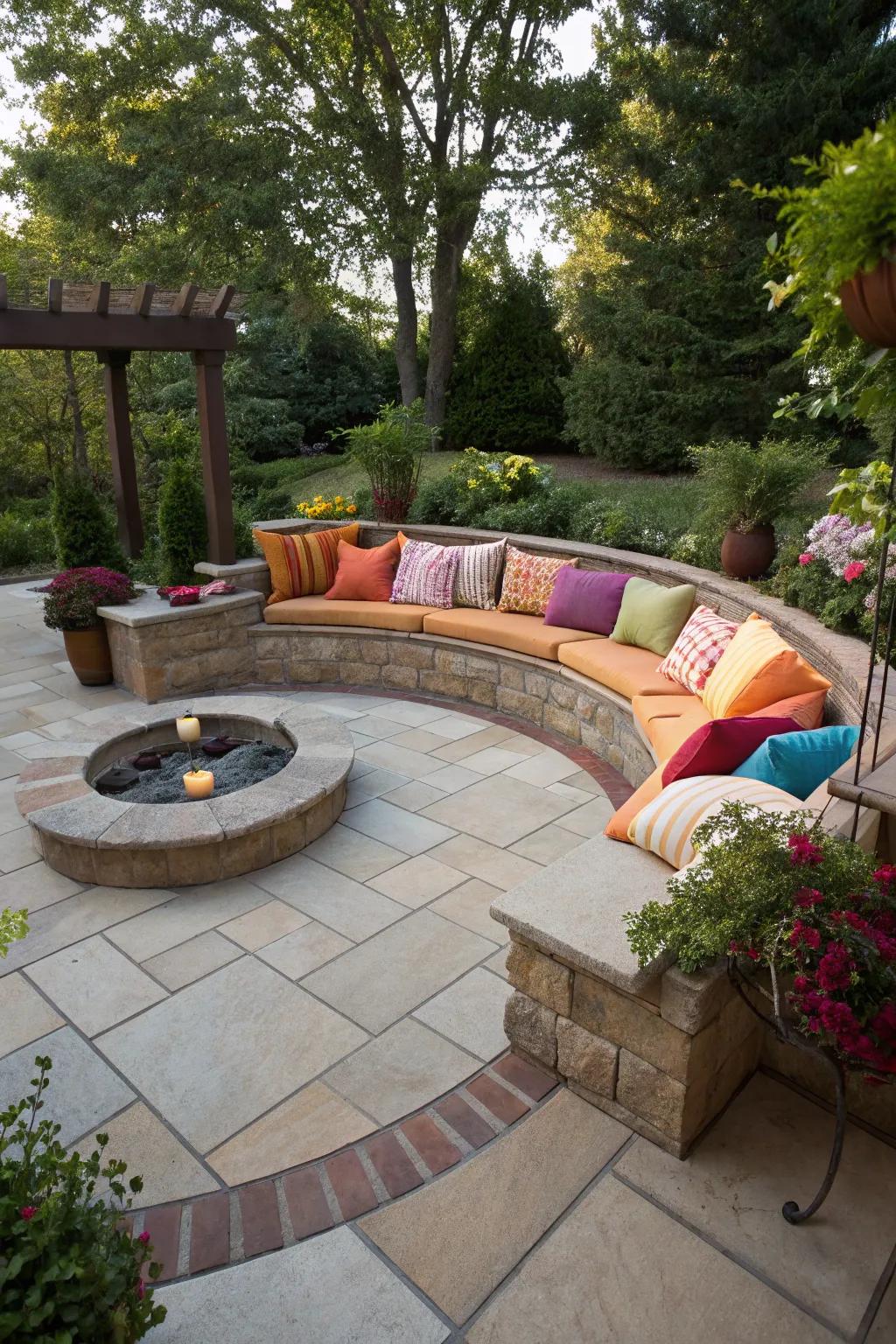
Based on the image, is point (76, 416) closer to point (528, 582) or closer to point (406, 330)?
point (406, 330)

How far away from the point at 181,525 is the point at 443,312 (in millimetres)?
8540

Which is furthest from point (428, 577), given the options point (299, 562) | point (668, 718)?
point (668, 718)

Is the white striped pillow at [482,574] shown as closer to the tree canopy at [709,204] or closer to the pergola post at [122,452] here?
the pergola post at [122,452]

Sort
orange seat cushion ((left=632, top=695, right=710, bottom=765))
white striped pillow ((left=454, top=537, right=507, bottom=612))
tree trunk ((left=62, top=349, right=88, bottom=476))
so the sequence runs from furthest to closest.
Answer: tree trunk ((left=62, top=349, right=88, bottom=476)) → white striped pillow ((left=454, top=537, right=507, bottom=612)) → orange seat cushion ((left=632, top=695, right=710, bottom=765))

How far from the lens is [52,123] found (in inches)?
531

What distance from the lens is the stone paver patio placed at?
5.33ft

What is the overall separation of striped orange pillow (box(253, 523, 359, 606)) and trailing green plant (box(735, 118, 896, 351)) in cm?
507

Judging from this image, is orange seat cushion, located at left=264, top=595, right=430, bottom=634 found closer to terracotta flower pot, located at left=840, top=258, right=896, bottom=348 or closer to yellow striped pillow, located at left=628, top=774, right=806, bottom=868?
yellow striped pillow, located at left=628, top=774, right=806, bottom=868

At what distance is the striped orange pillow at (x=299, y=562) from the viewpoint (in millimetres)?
6094

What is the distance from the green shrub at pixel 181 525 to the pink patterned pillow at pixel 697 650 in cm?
386

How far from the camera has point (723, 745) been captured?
258 centimetres

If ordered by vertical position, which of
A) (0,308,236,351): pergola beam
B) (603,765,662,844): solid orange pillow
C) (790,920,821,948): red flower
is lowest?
(603,765,662,844): solid orange pillow

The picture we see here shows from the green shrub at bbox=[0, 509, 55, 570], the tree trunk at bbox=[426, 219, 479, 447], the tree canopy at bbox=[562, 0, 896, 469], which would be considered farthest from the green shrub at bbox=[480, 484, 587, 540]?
the tree trunk at bbox=[426, 219, 479, 447]

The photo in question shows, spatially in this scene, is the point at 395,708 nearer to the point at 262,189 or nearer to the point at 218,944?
the point at 218,944
